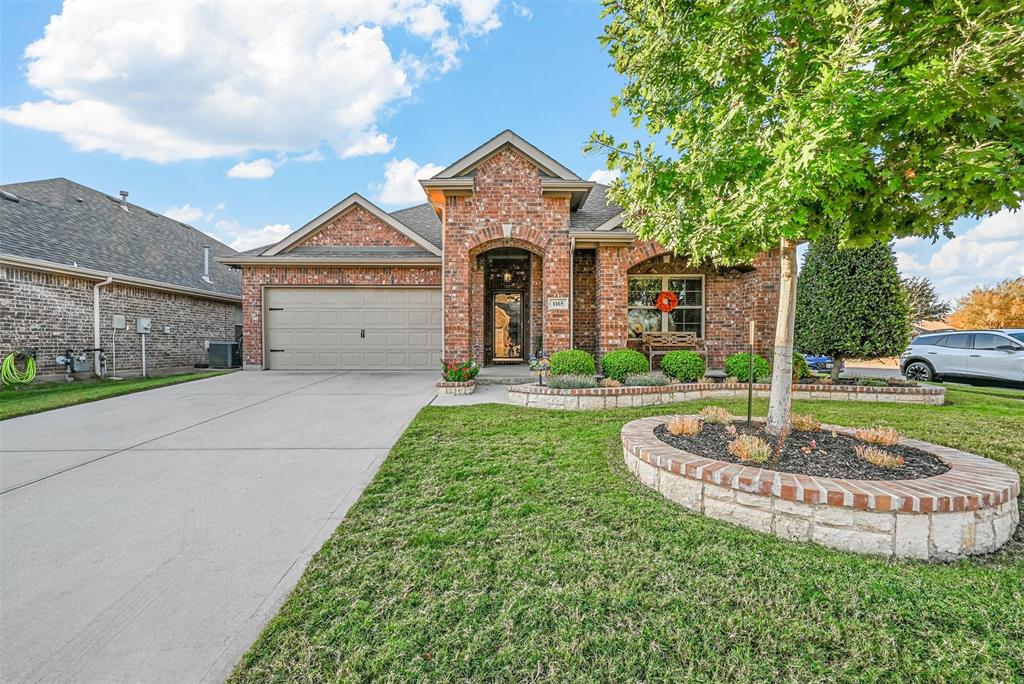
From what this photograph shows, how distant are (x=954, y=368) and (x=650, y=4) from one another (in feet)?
41.9

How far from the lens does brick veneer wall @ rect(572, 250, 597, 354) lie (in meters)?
10.4

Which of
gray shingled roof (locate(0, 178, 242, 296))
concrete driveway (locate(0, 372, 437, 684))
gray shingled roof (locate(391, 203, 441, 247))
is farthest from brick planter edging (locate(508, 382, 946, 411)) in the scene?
gray shingled roof (locate(0, 178, 242, 296))

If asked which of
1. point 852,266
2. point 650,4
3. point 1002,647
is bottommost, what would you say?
point 1002,647

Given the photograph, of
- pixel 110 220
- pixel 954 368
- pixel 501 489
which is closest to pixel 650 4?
pixel 501 489

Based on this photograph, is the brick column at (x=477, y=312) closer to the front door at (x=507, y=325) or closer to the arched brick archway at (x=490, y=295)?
the arched brick archway at (x=490, y=295)

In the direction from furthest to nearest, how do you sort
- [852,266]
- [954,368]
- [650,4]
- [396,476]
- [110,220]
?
[110,220] → [954,368] → [852,266] → [396,476] → [650,4]

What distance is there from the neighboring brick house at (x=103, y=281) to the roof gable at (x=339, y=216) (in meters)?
4.47

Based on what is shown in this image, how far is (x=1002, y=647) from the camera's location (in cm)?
169

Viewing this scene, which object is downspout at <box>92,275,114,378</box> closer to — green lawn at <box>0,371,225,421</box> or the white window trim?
green lawn at <box>0,371,225,421</box>

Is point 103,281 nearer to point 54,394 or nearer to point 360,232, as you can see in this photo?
point 54,394

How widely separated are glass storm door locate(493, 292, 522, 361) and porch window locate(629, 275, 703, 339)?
3.47 metres

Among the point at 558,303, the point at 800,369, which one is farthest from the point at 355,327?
the point at 800,369

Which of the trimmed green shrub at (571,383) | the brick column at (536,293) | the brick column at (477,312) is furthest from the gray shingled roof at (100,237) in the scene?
the trimmed green shrub at (571,383)

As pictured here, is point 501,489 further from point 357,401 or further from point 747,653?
point 357,401
